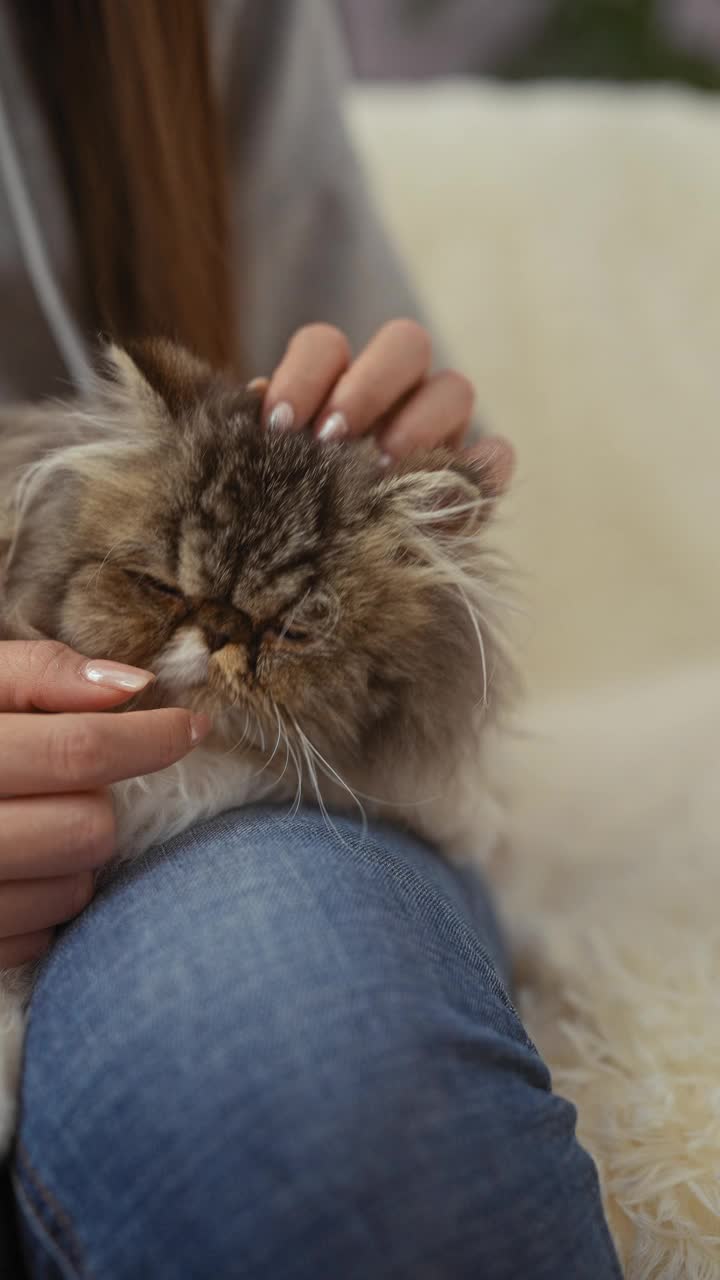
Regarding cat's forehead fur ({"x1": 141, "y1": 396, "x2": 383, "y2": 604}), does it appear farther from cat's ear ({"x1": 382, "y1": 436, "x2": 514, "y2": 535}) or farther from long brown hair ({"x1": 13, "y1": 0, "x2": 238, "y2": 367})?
long brown hair ({"x1": 13, "y1": 0, "x2": 238, "y2": 367})

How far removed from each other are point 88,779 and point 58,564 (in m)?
0.25

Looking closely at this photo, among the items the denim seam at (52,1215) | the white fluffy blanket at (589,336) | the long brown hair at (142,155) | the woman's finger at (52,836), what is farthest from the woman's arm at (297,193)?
the denim seam at (52,1215)

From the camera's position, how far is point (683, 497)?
73.1 inches

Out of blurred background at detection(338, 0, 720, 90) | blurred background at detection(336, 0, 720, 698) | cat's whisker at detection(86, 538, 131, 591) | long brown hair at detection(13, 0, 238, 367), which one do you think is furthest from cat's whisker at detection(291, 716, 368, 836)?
blurred background at detection(338, 0, 720, 90)

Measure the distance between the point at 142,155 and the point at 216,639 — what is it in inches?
28.9

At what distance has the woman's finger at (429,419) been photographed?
41.9 inches

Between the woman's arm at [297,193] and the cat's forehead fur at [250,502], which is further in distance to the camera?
the woman's arm at [297,193]

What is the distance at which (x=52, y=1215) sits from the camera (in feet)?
2.24

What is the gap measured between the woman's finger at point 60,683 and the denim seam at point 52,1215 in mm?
346

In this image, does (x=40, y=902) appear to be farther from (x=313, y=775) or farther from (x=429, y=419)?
(x=429, y=419)

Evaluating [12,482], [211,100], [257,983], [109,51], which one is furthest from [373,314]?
[257,983]

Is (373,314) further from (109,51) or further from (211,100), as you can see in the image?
(109,51)

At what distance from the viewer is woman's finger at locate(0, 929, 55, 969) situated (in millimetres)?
828

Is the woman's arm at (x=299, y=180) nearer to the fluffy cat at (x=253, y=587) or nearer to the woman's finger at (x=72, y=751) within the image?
the fluffy cat at (x=253, y=587)
